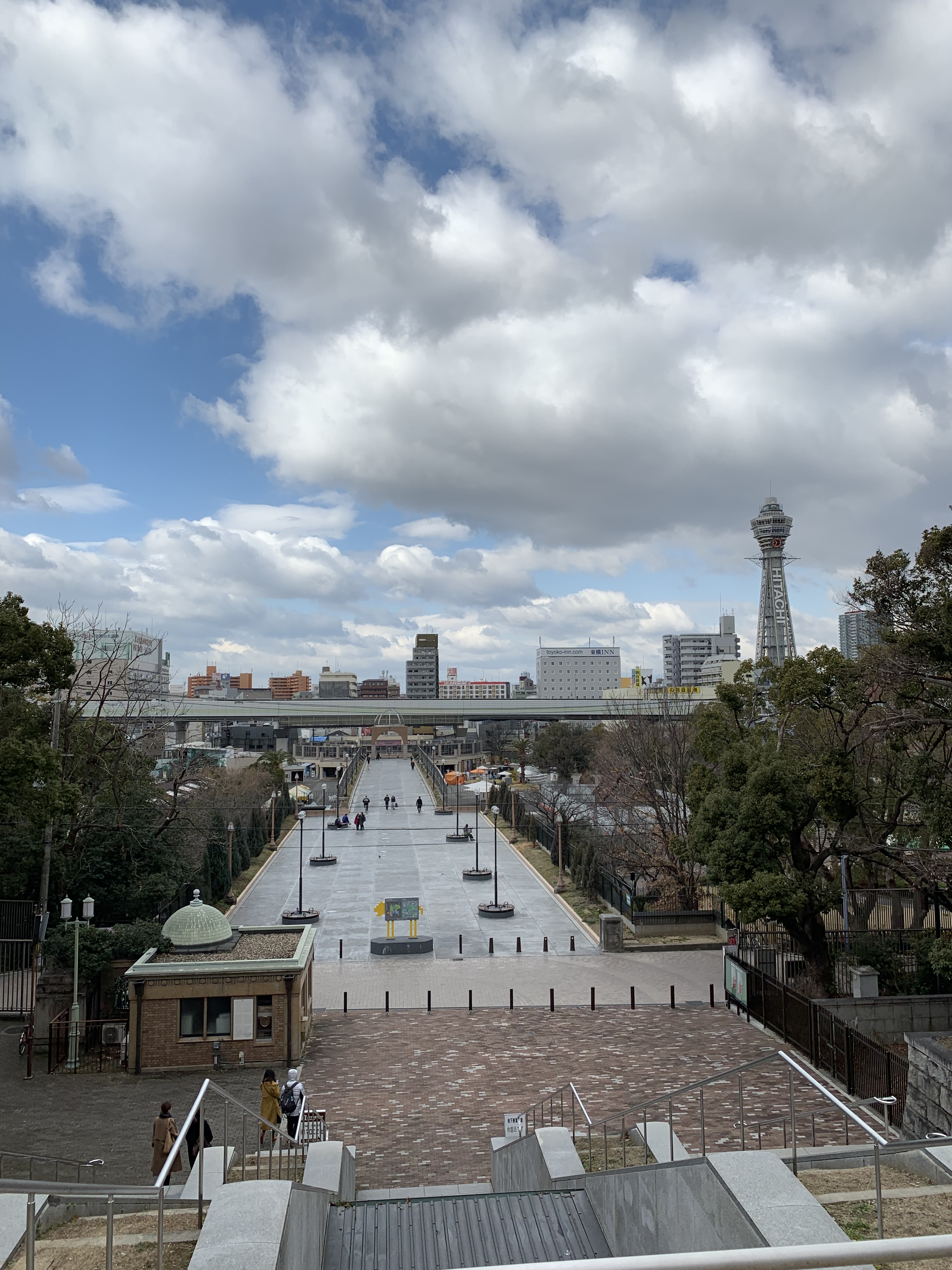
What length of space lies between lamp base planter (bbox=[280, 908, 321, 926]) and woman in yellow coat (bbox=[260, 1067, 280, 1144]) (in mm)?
18147

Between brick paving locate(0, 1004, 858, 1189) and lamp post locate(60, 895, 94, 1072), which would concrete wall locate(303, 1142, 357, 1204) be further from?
lamp post locate(60, 895, 94, 1072)

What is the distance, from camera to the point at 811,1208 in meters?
6.13

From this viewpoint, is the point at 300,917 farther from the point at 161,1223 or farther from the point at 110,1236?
the point at 110,1236

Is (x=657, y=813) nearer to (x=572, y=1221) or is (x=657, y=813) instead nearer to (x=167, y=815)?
(x=167, y=815)

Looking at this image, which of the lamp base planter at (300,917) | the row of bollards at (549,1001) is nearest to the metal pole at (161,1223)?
the row of bollards at (549,1001)

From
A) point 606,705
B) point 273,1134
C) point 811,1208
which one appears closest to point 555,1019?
point 273,1134

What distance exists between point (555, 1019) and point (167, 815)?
42.7 feet

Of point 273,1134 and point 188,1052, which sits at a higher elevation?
point 273,1134

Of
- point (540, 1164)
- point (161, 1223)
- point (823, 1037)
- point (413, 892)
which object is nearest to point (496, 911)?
point (413, 892)

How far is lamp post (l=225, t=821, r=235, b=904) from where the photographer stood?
37.2 meters

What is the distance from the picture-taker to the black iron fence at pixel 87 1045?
1942 centimetres

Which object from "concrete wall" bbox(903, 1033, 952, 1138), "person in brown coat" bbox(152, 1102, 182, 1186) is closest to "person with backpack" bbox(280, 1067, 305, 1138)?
"person in brown coat" bbox(152, 1102, 182, 1186)

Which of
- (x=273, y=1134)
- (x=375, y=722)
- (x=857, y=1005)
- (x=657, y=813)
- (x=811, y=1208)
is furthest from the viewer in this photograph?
(x=375, y=722)

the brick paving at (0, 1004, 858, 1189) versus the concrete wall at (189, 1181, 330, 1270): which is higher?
the concrete wall at (189, 1181, 330, 1270)
